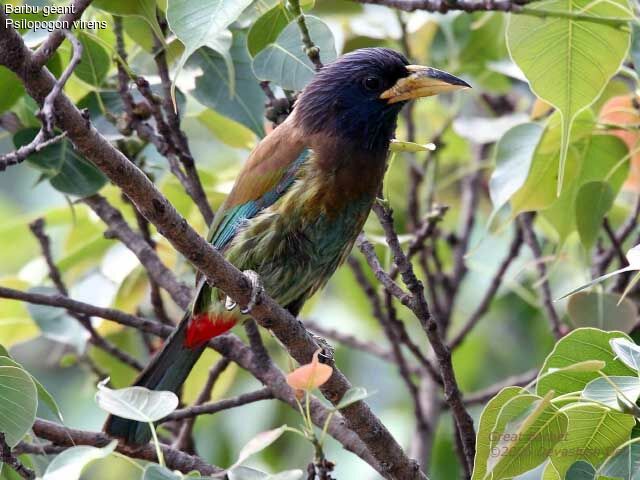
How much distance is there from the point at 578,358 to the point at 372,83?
55.9 inches

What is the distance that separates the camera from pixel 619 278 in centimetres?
363

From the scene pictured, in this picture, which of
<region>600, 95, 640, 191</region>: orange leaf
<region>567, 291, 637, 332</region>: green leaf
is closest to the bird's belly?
<region>567, 291, 637, 332</region>: green leaf

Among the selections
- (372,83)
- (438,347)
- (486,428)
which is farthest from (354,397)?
(372,83)

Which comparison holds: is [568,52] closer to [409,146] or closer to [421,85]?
[409,146]

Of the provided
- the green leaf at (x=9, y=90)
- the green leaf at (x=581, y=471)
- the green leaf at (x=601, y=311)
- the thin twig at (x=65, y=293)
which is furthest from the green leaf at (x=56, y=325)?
the green leaf at (x=581, y=471)

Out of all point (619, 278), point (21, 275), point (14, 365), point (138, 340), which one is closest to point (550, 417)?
point (14, 365)

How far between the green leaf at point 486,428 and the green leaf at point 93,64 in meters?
1.60

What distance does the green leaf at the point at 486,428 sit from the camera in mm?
2182

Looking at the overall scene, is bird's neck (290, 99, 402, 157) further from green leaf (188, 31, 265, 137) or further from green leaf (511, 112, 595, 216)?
green leaf (511, 112, 595, 216)

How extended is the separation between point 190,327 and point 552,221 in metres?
1.22

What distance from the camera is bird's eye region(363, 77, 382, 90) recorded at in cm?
340

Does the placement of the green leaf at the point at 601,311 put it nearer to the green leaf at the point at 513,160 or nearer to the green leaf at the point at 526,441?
the green leaf at the point at 513,160

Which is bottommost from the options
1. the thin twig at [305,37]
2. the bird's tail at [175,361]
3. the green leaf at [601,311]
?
the bird's tail at [175,361]

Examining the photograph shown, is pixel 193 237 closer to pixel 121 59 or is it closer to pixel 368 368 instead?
pixel 121 59
